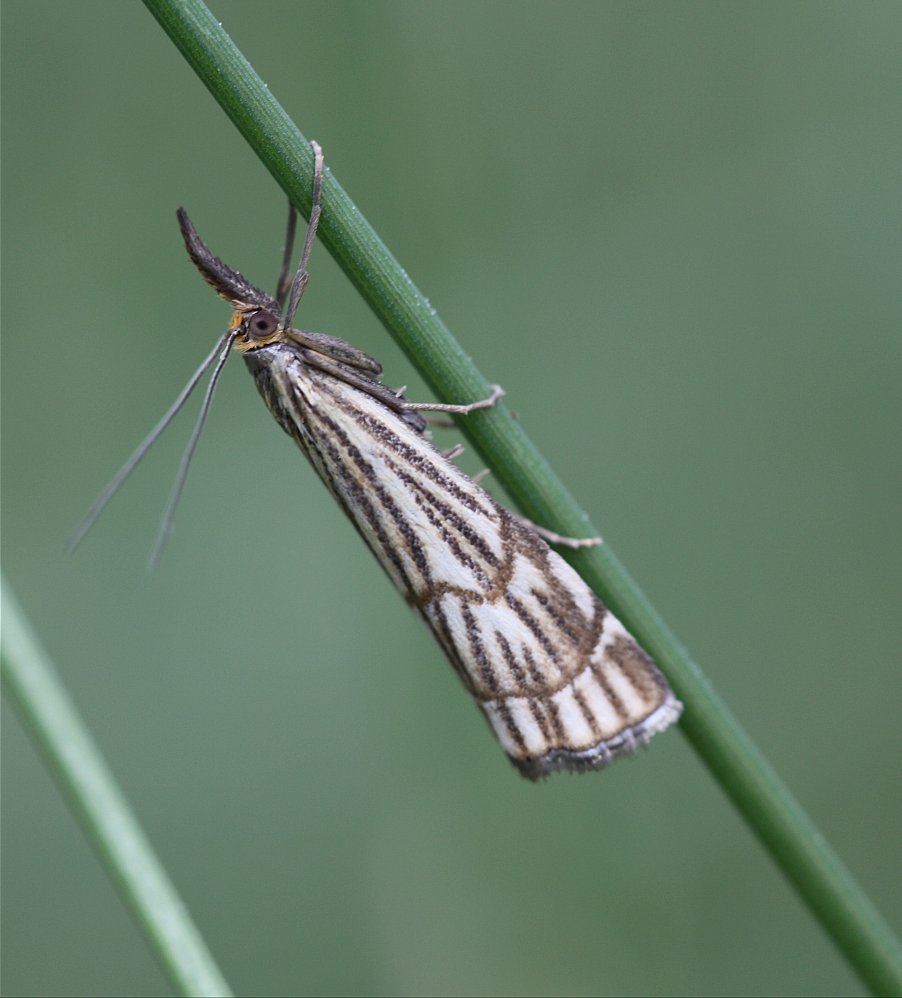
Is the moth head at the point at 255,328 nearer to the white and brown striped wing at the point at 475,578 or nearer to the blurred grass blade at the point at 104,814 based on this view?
the white and brown striped wing at the point at 475,578

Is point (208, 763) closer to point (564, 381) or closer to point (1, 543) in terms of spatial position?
point (1, 543)


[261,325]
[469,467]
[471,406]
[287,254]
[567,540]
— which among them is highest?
[287,254]

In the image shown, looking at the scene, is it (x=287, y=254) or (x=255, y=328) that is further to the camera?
(x=287, y=254)

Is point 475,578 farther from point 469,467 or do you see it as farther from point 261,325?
point 469,467

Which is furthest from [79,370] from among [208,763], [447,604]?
[447,604]

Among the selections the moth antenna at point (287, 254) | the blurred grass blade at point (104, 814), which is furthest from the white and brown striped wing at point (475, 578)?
the blurred grass blade at point (104, 814)

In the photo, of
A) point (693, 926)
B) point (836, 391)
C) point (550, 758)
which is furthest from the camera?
point (836, 391)

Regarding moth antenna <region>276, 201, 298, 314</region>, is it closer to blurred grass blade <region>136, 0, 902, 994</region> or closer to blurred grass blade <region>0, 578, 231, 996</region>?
blurred grass blade <region>136, 0, 902, 994</region>

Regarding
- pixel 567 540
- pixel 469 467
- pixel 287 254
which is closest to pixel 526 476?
pixel 567 540
